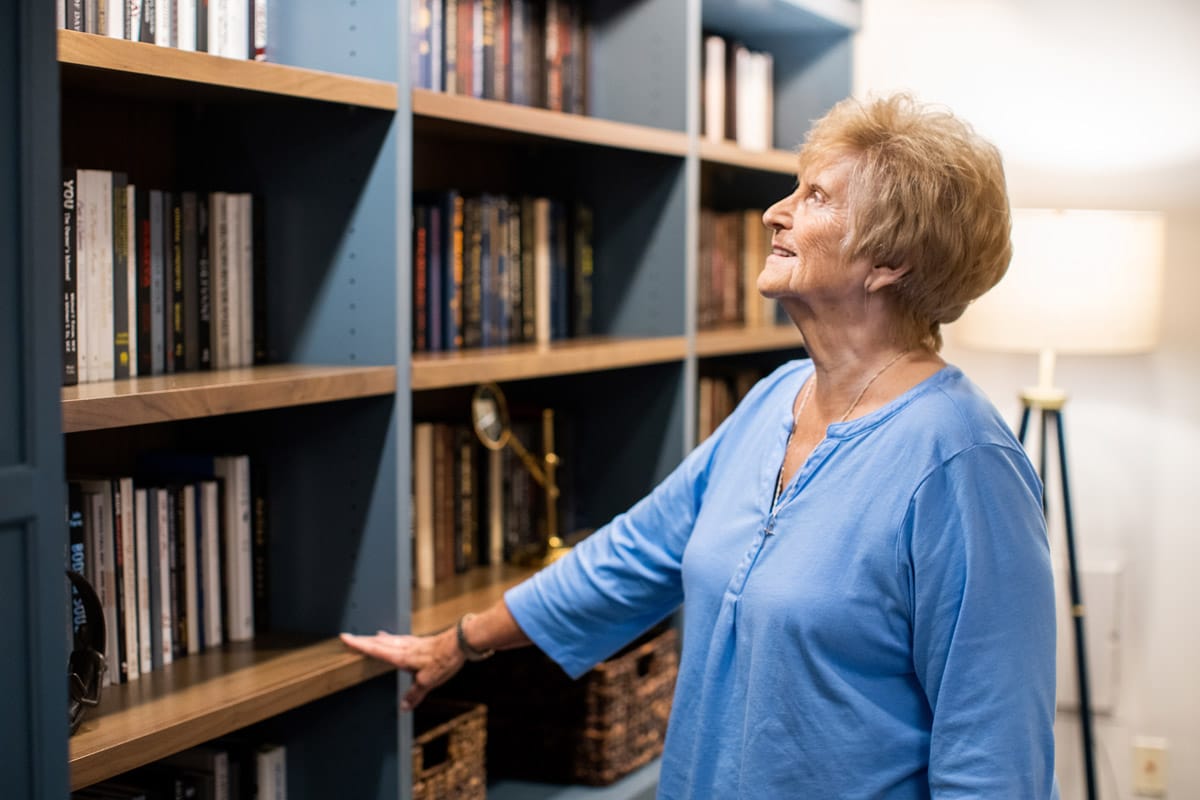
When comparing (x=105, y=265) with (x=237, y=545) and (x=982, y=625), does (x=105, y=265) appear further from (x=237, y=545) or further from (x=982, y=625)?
(x=982, y=625)

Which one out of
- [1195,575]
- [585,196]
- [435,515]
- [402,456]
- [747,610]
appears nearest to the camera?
[747,610]

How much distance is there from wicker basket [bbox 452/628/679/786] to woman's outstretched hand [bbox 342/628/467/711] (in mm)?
515

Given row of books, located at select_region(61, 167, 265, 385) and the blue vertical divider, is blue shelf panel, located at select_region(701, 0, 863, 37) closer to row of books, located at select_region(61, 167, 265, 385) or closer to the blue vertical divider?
row of books, located at select_region(61, 167, 265, 385)

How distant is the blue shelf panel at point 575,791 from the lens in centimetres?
230

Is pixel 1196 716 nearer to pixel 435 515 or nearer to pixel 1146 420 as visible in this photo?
pixel 1146 420

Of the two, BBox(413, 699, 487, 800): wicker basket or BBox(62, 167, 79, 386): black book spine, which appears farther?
BBox(413, 699, 487, 800): wicker basket

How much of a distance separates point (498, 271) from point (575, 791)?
0.95m

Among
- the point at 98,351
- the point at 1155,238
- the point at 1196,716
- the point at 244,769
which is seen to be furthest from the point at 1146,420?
the point at 98,351

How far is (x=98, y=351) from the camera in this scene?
154 cm

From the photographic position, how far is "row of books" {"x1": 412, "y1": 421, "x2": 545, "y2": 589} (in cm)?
219

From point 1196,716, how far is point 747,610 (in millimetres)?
2057

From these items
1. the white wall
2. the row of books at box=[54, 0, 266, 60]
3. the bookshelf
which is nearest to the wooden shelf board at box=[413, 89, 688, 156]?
the bookshelf

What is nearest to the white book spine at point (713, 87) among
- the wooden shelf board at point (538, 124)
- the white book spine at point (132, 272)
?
the wooden shelf board at point (538, 124)

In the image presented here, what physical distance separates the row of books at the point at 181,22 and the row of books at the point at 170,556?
0.54m
